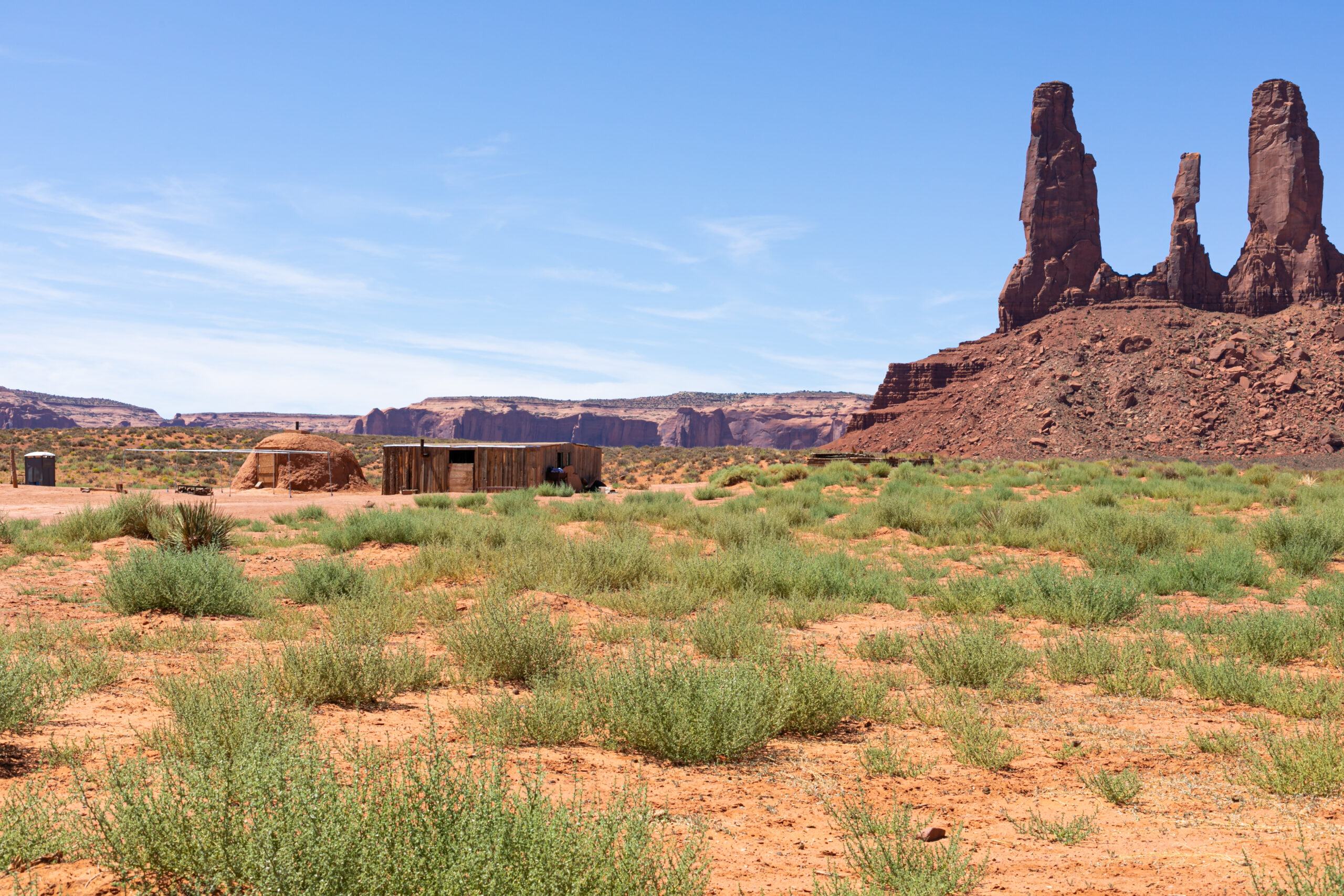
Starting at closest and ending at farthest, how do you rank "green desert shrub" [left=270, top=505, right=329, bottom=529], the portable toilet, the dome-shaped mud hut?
"green desert shrub" [left=270, top=505, right=329, bottom=529]
the dome-shaped mud hut
the portable toilet

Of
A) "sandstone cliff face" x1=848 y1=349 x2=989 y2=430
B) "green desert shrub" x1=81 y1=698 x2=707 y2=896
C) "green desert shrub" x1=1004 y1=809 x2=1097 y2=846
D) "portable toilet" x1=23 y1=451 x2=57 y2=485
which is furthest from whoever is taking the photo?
"sandstone cliff face" x1=848 y1=349 x2=989 y2=430

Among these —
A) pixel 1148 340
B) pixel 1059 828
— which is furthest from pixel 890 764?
pixel 1148 340

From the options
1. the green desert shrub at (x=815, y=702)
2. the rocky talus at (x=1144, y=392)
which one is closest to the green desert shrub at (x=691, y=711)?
the green desert shrub at (x=815, y=702)

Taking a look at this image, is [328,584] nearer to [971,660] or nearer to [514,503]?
[971,660]

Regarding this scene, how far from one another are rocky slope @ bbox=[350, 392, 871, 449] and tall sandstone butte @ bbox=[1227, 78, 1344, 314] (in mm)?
60359

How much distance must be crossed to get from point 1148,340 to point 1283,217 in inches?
830

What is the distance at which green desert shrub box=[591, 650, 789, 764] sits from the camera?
476cm

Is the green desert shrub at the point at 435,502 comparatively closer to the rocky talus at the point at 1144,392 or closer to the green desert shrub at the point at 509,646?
the green desert shrub at the point at 509,646

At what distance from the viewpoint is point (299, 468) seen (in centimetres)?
2805

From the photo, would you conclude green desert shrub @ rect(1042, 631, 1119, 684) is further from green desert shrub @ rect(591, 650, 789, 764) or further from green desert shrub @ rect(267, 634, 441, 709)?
green desert shrub @ rect(267, 634, 441, 709)

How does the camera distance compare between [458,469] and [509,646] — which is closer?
[509,646]

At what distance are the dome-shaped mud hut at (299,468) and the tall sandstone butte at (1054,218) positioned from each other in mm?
69321

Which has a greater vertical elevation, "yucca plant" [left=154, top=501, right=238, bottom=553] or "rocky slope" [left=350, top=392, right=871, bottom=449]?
"rocky slope" [left=350, top=392, right=871, bottom=449]

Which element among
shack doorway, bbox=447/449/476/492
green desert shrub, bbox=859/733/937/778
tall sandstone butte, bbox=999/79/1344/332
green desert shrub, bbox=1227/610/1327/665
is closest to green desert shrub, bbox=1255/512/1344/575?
green desert shrub, bbox=1227/610/1327/665
